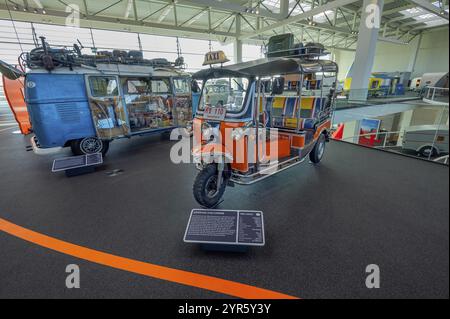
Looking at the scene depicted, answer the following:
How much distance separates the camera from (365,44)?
8344 mm

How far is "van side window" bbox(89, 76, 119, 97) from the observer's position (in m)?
5.29

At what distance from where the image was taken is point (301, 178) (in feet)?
Answer: 14.4

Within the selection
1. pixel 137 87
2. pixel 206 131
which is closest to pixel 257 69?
pixel 206 131

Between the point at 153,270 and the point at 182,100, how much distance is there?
6203 millimetres

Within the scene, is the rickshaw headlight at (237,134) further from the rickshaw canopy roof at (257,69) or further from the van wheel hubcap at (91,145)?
the van wheel hubcap at (91,145)

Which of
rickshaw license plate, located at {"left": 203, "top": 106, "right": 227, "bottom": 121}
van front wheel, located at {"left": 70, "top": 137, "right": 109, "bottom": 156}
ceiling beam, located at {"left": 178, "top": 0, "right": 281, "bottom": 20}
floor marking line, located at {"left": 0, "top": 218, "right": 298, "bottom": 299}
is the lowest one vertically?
floor marking line, located at {"left": 0, "top": 218, "right": 298, "bottom": 299}

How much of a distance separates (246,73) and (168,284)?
2821 mm

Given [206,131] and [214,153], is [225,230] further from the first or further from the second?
[206,131]

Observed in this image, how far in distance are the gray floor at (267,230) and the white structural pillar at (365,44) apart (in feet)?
18.5

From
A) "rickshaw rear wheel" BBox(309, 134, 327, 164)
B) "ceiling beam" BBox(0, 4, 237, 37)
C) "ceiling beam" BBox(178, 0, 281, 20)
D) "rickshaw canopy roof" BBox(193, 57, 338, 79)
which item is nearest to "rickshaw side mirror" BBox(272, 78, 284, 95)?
"rickshaw canopy roof" BBox(193, 57, 338, 79)

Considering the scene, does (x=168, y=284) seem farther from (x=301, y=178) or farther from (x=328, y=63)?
(x=328, y=63)

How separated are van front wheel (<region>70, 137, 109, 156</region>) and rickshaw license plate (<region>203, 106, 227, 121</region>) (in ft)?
12.1

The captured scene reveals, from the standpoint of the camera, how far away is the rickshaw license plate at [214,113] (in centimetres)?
338

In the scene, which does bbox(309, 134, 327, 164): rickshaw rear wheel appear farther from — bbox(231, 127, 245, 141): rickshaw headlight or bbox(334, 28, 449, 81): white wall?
bbox(334, 28, 449, 81): white wall
